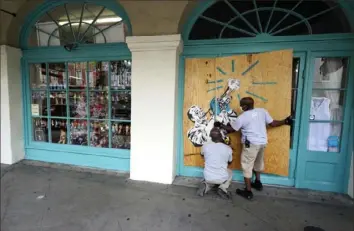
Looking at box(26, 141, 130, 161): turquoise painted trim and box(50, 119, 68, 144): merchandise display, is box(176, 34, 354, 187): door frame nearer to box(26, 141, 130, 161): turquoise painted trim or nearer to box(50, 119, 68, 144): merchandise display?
box(26, 141, 130, 161): turquoise painted trim

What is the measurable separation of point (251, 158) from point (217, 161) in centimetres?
48

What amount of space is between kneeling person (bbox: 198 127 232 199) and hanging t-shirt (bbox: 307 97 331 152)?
128cm

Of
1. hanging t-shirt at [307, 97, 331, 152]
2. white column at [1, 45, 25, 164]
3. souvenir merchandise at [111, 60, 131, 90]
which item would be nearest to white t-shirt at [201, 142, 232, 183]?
hanging t-shirt at [307, 97, 331, 152]

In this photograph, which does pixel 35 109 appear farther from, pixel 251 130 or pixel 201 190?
pixel 251 130

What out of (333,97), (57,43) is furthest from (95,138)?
(333,97)

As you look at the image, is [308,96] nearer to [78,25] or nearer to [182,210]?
[182,210]

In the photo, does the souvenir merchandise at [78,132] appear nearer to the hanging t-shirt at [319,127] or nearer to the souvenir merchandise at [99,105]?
the souvenir merchandise at [99,105]

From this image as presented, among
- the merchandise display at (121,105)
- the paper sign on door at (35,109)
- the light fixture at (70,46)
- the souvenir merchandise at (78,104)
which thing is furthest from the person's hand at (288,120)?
the paper sign on door at (35,109)

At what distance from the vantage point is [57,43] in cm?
388

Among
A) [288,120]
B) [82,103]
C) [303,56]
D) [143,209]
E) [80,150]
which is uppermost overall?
[303,56]

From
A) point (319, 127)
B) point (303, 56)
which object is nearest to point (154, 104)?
point (303, 56)

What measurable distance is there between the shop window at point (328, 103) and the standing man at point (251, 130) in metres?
0.47

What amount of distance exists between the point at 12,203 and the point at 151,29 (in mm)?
2913

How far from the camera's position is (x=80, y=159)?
3953mm
